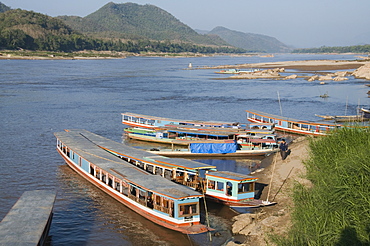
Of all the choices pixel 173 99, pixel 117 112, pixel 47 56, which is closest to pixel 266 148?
pixel 117 112

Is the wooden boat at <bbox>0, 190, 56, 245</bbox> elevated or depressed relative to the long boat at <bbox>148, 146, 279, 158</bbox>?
elevated

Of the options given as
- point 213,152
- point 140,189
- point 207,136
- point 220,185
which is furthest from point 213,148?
point 140,189

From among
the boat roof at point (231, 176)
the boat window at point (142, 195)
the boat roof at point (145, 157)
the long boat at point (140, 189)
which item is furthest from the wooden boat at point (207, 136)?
the boat window at point (142, 195)

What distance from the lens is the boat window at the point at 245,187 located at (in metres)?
24.3

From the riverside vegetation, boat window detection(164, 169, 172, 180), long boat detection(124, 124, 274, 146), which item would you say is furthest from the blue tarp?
the riverside vegetation

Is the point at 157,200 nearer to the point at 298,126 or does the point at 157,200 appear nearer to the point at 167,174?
the point at 167,174

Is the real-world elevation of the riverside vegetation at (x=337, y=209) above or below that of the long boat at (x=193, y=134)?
above

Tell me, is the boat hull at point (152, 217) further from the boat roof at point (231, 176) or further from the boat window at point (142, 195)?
the boat roof at point (231, 176)

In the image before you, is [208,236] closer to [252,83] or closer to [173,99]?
[173,99]

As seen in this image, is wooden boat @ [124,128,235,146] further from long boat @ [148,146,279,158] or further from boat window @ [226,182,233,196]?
Result: boat window @ [226,182,233,196]

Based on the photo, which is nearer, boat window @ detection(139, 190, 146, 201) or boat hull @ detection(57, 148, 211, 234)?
boat hull @ detection(57, 148, 211, 234)

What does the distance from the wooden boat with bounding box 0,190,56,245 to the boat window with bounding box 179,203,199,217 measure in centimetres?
615

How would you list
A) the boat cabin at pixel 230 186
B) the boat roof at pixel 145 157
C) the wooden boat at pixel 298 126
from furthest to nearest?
the wooden boat at pixel 298 126 < the boat roof at pixel 145 157 < the boat cabin at pixel 230 186

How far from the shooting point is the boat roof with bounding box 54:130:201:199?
70.5ft
